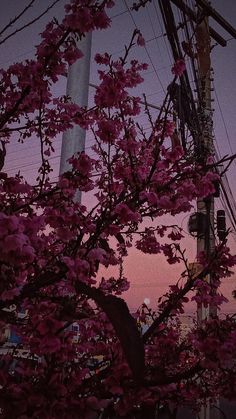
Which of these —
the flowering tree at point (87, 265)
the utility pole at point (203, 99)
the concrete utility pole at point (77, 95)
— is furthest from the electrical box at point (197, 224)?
the concrete utility pole at point (77, 95)

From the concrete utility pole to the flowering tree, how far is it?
0.51 m

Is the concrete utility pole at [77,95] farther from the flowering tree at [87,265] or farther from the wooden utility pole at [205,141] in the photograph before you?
the wooden utility pole at [205,141]

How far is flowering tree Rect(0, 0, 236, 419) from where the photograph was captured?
8.66 feet

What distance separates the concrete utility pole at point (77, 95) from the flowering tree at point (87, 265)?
506mm

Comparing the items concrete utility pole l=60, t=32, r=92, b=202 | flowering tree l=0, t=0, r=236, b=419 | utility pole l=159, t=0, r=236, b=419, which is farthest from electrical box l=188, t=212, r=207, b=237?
concrete utility pole l=60, t=32, r=92, b=202

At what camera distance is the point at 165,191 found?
4043 millimetres

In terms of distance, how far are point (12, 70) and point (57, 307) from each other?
270cm

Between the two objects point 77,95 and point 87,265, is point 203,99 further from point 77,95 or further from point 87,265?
point 87,265

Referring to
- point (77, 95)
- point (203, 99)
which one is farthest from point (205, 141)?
point (77, 95)

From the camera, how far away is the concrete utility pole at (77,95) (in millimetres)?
5484

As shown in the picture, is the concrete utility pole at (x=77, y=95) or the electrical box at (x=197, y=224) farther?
the electrical box at (x=197, y=224)

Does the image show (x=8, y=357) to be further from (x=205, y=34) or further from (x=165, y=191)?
(x=205, y=34)

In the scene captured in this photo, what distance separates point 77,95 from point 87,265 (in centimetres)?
390

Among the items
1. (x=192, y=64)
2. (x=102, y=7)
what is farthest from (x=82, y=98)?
(x=192, y=64)
